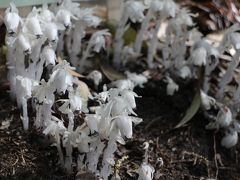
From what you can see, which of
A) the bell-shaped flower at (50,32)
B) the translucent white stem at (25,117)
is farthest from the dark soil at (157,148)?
the bell-shaped flower at (50,32)

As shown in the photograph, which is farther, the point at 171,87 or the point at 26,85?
the point at 171,87

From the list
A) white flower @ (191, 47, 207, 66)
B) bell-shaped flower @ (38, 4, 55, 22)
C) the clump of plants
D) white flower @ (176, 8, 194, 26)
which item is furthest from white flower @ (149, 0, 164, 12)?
bell-shaped flower @ (38, 4, 55, 22)

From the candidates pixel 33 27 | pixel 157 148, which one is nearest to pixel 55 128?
pixel 33 27

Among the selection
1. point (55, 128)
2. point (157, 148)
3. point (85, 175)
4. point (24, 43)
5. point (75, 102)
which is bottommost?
point (157, 148)

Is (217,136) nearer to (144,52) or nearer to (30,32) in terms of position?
(144,52)

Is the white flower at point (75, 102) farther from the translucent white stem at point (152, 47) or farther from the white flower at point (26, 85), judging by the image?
the translucent white stem at point (152, 47)

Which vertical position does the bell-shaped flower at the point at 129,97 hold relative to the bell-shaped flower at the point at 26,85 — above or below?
above

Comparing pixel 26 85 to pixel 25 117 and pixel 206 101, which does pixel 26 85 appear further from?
pixel 206 101
